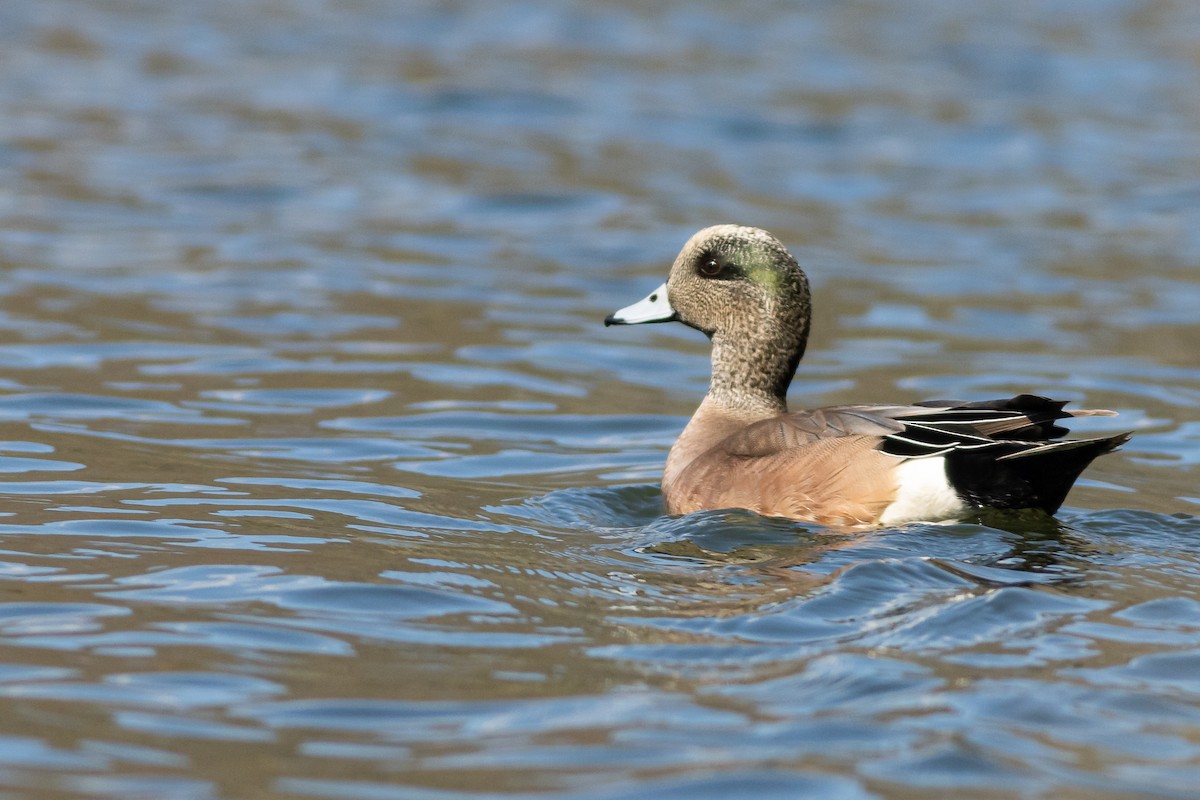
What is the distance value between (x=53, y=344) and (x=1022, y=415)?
5518mm

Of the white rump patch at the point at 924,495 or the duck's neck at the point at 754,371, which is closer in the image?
the white rump patch at the point at 924,495

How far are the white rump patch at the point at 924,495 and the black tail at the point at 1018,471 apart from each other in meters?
0.03

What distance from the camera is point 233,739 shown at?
3740 mm

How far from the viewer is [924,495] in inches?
223

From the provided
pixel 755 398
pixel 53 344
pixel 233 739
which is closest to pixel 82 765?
pixel 233 739

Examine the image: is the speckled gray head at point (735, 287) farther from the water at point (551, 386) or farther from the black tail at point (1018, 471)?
the black tail at point (1018, 471)

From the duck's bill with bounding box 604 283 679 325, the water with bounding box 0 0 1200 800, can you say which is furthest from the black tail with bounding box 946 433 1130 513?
the duck's bill with bounding box 604 283 679 325

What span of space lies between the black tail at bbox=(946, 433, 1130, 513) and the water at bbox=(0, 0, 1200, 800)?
125mm

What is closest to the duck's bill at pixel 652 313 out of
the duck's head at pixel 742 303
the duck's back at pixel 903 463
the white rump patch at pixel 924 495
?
the duck's head at pixel 742 303

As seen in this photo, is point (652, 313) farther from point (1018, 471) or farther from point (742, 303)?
point (1018, 471)

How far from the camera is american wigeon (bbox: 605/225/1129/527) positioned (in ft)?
18.1

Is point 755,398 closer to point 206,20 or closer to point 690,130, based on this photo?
point 690,130

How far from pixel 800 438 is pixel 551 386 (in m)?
3.09

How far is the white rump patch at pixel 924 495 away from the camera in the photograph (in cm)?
562
